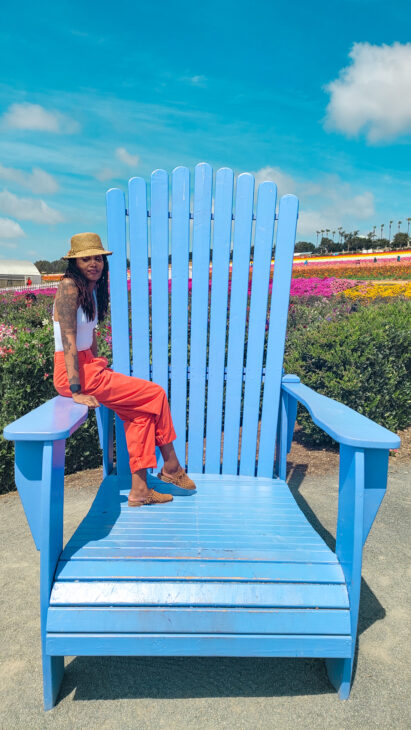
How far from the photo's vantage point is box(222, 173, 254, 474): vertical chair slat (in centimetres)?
261

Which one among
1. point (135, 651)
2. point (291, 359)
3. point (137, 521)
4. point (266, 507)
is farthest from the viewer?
point (291, 359)

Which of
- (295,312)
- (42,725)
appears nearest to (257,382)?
(42,725)

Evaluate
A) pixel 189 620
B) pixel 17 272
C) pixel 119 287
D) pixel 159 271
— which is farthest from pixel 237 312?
pixel 17 272

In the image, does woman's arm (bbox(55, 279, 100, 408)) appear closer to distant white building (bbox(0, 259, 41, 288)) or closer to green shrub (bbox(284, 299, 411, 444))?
Answer: green shrub (bbox(284, 299, 411, 444))

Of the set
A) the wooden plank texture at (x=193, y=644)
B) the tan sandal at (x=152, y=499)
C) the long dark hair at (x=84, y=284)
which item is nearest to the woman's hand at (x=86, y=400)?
the long dark hair at (x=84, y=284)

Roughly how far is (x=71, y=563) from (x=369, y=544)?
6.21 ft

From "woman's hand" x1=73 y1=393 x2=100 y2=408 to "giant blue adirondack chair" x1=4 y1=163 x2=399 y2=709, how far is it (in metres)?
0.06

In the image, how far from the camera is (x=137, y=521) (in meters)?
2.13

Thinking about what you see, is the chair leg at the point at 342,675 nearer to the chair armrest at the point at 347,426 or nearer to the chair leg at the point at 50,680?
the chair armrest at the point at 347,426

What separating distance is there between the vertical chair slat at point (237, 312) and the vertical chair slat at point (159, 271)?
0.37 m

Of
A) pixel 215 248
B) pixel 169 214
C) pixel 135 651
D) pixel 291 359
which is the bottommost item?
pixel 135 651

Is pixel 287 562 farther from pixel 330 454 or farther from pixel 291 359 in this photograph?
pixel 291 359

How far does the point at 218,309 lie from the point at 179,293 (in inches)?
9.2

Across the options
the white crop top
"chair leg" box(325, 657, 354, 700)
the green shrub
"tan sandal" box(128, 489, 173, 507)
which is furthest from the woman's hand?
the green shrub
